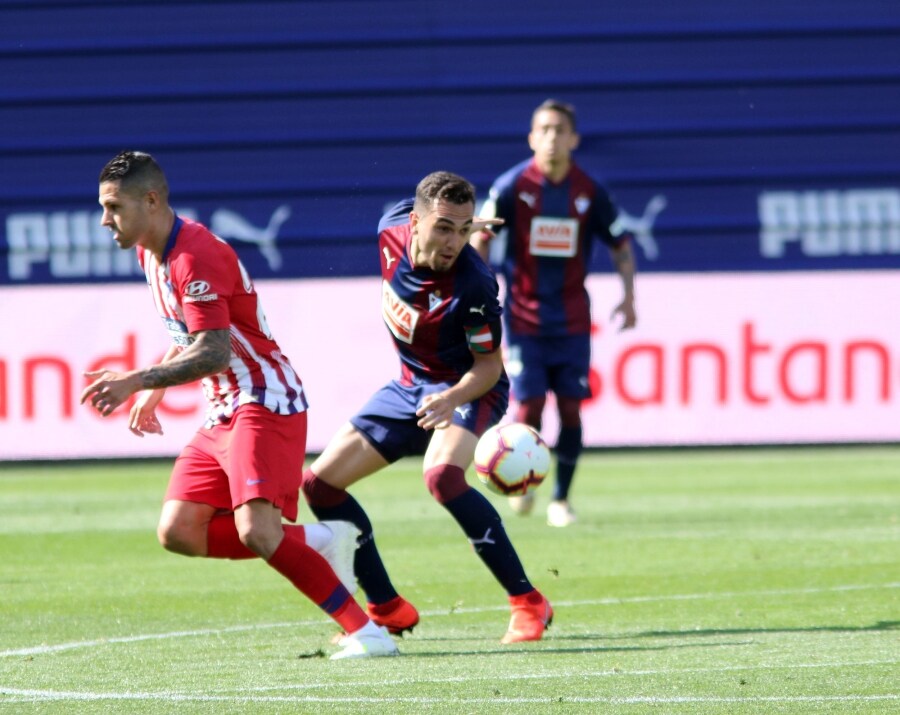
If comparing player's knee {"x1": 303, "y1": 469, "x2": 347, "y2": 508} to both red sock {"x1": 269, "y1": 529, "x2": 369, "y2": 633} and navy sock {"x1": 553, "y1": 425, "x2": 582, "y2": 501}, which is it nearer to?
red sock {"x1": 269, "y1": 529, "x2": 369, "y2": 633}

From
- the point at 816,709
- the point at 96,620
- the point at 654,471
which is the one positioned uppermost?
the point at 816,709

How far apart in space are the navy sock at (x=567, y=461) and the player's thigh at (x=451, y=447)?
3.68m

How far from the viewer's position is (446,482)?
6.45 m

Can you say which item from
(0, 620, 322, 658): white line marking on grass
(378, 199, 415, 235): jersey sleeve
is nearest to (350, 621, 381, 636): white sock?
(0, 620, 322, 658): white line marking on grass

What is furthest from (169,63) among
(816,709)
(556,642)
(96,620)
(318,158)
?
(816,709)

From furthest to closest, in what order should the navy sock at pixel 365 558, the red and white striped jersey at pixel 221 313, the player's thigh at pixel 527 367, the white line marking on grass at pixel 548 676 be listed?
the player's thigh at pixel 527 367 → the navy sock at pixel 365 558 → the red and white striped jersey at pixel 221 313 → the white line marking on grass at pixel 548 676

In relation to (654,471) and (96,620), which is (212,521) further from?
(654,471)

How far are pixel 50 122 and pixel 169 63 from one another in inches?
46.1

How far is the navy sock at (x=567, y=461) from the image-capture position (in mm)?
10320

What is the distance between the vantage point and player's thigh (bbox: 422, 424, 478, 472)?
257 inches

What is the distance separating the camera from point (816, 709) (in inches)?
192

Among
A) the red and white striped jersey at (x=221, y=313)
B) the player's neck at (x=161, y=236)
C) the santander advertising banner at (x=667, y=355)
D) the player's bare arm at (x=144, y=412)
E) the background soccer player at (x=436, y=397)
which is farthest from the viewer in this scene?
the santander advertising banner at (x=667, y=355)

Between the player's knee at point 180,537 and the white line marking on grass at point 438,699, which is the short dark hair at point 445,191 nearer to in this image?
the player's knee at point 180,537

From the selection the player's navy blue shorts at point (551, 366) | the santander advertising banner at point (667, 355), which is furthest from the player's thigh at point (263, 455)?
the santander advertising banner at point (667, 355)
